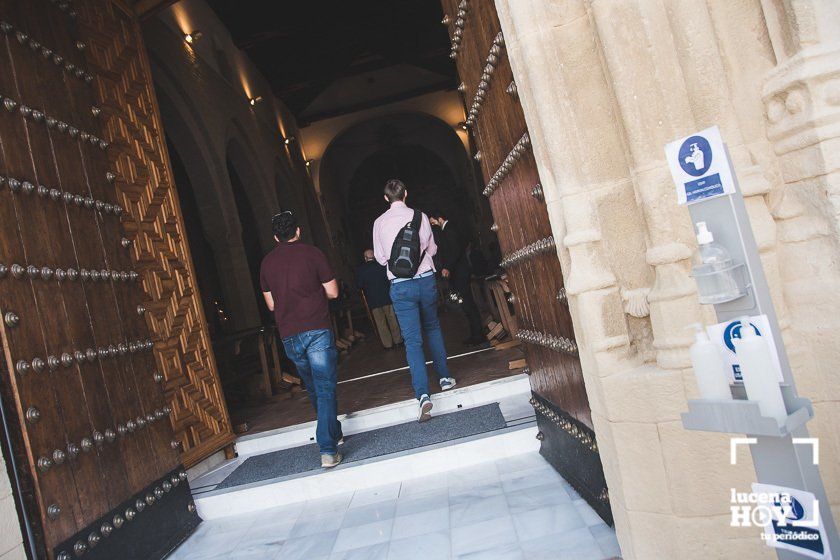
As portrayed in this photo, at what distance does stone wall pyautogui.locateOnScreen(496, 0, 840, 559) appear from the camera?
1.88m

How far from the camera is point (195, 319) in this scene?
189 inches

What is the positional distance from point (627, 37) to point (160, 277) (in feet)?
11.6

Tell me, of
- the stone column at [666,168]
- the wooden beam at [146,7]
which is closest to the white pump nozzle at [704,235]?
the stone column at [666,168]

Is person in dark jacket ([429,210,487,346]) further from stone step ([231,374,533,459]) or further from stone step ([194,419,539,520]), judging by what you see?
stone step ([194,419,539,520])

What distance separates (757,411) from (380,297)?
8.61m

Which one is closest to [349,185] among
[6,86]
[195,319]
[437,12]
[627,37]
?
[437,12]

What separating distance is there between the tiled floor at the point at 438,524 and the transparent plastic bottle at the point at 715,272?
151 cm

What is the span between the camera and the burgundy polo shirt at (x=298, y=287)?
4.18 metres

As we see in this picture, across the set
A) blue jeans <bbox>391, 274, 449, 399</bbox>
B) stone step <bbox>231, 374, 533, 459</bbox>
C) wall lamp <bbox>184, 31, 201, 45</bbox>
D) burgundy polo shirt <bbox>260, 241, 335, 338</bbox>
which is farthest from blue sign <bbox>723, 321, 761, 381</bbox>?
wall lamp <bbox>184, 31, 201, 45</bbox>

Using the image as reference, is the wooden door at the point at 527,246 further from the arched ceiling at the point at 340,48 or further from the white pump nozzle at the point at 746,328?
the arched ceiling at the point at 340,48

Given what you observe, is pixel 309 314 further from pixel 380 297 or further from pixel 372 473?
pixel 380 297

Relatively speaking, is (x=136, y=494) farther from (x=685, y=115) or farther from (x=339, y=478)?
(x=685, y=115)

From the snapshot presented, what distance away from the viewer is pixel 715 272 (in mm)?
1285

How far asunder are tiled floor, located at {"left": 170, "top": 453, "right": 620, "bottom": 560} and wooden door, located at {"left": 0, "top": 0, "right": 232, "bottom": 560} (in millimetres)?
480
